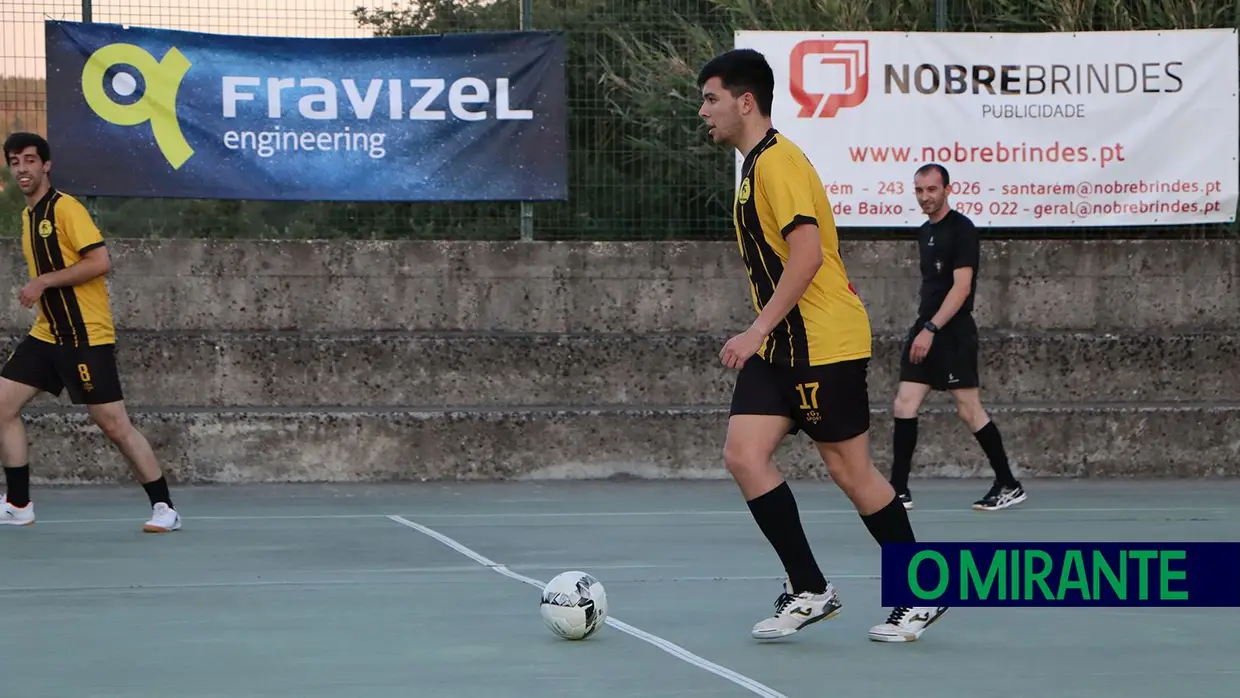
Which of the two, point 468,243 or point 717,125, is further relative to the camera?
point 468,243

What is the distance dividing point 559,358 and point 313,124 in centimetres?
249

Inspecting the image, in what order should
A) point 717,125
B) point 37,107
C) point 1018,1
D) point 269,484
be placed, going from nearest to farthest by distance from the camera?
point 717,125 < point 269,484 < point 37,107 < point 1018,1

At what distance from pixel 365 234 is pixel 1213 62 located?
21.2ft

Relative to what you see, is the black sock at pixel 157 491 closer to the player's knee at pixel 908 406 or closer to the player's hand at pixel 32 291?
the player's hand at pixel 32 291

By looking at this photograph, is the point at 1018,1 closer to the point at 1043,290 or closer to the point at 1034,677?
the point at 1043,290

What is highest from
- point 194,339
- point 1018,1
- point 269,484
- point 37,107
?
point 1018,1

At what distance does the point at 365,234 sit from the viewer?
13570 millimetres

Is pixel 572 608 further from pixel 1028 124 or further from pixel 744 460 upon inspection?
pixel 1028 124

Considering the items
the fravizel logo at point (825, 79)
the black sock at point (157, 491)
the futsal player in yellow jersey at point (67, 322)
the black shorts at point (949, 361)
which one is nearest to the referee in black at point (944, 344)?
the black shorts at point (949, 361)

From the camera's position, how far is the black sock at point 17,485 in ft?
31.8

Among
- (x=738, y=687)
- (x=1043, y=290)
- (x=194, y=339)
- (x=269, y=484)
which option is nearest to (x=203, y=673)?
(x=738, y=687)

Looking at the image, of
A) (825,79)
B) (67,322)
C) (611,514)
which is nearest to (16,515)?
(67,322)

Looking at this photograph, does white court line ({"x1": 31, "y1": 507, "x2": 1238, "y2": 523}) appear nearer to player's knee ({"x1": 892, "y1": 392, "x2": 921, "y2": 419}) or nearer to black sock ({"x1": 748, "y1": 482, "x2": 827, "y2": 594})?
player's knee ({"x1": 892, "y1": 392, "x2": 921, "y2": 419})

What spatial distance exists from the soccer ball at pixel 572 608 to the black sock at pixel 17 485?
4.64m
